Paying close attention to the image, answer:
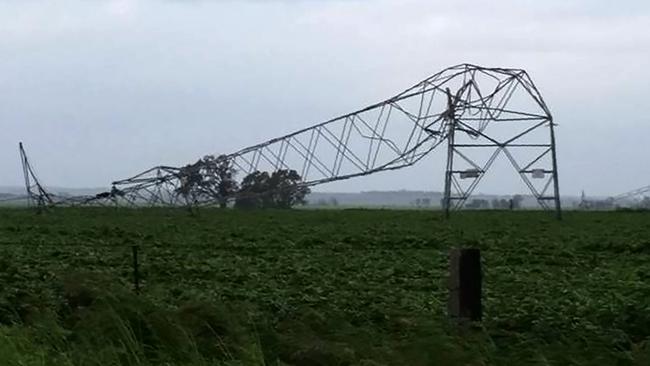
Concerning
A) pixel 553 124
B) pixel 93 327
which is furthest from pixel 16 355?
pixel 553 124

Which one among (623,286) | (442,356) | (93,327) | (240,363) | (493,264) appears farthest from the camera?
(493,264)

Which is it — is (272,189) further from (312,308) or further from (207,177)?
(312,308)

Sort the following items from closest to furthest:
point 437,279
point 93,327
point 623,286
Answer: point 93,327 → point 623,286 → point 437,279

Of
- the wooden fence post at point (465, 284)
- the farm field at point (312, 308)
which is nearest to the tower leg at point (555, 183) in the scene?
the farm field at point (312, 308)

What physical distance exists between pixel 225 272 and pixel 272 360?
8.70m

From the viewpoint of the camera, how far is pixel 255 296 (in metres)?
12.9

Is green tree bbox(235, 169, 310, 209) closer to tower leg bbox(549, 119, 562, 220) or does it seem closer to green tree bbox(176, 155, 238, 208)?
green tree bbox(176, 155, 238, 208)

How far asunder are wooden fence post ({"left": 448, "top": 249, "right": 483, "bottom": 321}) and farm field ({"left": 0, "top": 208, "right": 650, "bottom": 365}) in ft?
0.42

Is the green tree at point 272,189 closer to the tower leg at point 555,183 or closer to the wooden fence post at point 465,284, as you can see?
the tower leg at point 555,183

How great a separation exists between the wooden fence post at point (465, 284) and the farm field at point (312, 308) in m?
0.13

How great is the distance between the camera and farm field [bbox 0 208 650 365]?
7.72 metres

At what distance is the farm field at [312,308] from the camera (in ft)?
25.3

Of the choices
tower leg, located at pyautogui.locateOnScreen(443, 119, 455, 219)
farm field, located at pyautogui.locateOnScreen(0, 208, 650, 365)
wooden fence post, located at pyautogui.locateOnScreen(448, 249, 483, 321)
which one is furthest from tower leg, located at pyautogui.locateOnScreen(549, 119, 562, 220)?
wooden fence post, located at pyautogui.locateOnScreen(448, 249, 483, 321)

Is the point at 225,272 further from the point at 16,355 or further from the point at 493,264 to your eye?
the point at 16,355
